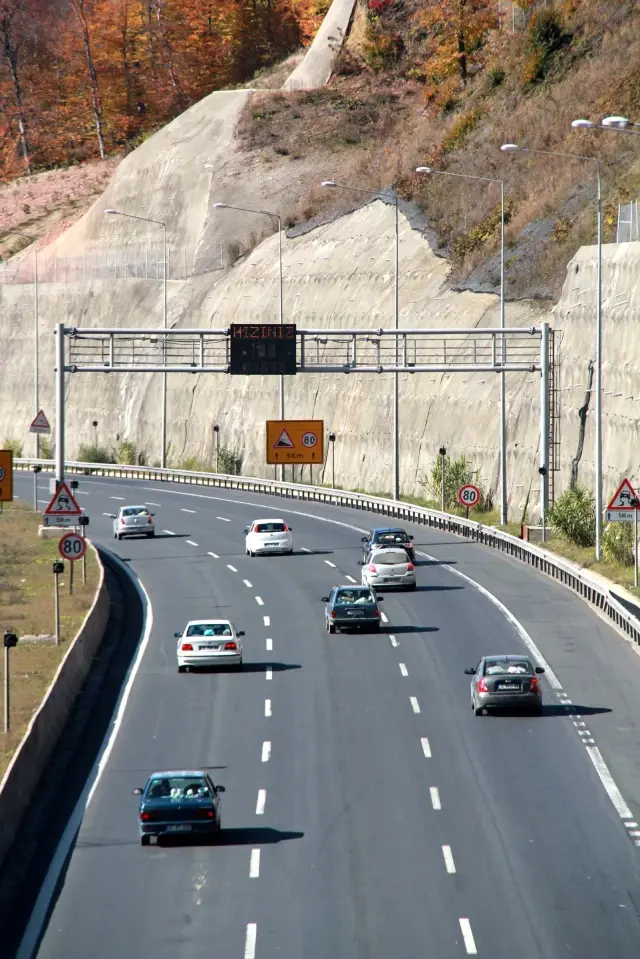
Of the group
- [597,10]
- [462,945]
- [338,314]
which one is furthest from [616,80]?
[462,945]

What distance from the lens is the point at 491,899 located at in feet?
75.9

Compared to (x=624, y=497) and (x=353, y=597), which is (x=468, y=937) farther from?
(x=624, y=497)

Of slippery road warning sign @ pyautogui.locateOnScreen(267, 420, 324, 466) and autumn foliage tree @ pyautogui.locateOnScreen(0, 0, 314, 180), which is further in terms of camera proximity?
autumn foliage tree @ pyautogui.locateOnScreen(0, 0, 314, 180)

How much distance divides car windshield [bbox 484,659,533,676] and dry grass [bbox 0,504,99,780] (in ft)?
31.1

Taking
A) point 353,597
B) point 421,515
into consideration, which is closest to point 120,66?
point 421,515

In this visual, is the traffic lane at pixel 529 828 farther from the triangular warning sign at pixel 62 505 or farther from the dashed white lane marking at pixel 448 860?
the triangular warning sign at pixel 62 505

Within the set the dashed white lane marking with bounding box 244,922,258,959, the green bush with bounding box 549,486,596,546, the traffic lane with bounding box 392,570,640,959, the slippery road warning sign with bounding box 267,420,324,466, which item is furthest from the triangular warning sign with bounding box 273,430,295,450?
the dashed white lane marking with bounding box 244,922,258,959

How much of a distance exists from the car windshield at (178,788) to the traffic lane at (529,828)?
3.84 meters

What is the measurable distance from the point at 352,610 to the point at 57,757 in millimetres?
14944

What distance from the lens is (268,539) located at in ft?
212

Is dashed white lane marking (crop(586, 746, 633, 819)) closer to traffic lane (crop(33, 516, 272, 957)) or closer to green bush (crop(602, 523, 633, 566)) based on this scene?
traffic lane (crop(33, 516, 272, 957))

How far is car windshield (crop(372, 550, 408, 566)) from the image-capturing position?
54625 mm

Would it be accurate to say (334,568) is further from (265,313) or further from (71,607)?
(265,313)

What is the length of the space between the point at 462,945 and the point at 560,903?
2.32 meters
